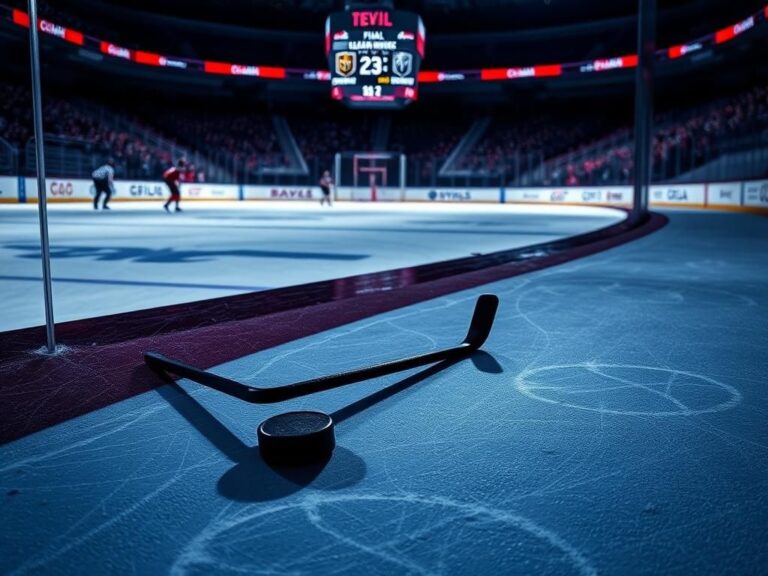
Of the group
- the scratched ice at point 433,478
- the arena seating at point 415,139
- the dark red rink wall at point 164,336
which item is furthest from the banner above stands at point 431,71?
the scratched ice at point 433,478

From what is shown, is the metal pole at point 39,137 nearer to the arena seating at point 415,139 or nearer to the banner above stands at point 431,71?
the arena seating at point 415,139

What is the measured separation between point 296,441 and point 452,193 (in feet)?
110

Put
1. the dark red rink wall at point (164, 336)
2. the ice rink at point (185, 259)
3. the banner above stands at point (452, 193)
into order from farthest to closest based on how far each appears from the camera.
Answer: the banner above stands at point (452, 193)
the ice rink at point (185, 259)
the dark red rink wall at point (164, 336)

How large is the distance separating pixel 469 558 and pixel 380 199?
35.0m

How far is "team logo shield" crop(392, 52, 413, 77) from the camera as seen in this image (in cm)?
2559

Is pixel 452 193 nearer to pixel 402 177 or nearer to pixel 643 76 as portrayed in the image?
pixel 402 177

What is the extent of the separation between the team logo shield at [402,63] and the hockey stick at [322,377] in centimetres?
2471

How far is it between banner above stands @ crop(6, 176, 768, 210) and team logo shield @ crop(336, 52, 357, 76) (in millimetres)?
9231

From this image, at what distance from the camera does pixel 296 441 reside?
1370 mm

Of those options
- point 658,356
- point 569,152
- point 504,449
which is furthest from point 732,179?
point 504,449

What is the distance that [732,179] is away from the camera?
61.4 ft

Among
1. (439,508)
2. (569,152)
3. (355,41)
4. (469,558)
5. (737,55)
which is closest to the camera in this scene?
(469,558)

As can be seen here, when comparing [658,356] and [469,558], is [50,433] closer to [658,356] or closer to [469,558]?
[469,558]

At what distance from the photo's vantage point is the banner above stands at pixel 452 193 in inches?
762
